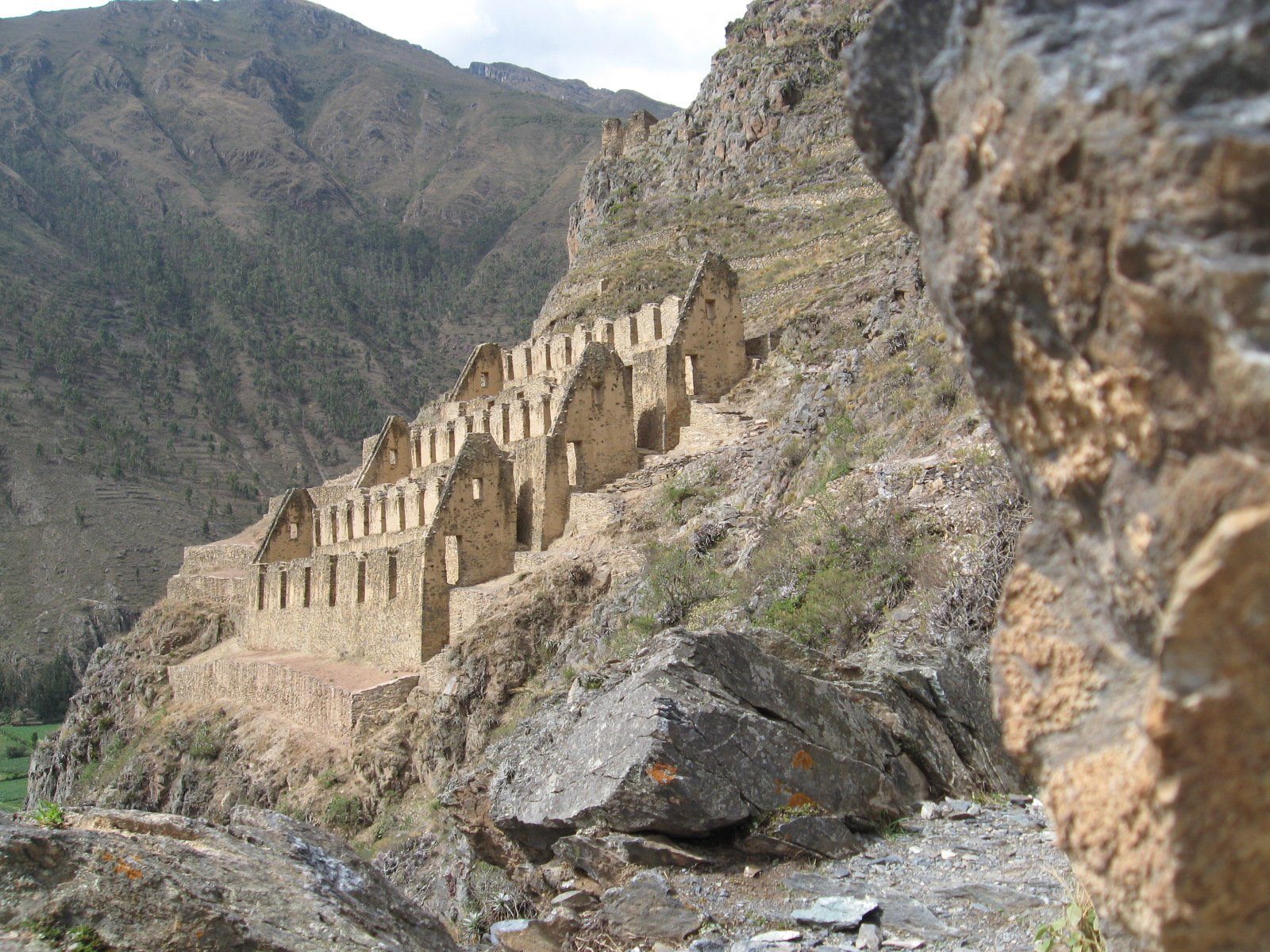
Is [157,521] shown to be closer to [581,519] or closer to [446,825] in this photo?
[581,519]

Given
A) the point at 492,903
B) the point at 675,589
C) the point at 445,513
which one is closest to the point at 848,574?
the point at 675,589

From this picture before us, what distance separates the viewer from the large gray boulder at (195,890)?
11.1ft

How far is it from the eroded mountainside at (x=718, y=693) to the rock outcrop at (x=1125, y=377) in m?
2.54

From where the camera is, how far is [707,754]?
5.71m

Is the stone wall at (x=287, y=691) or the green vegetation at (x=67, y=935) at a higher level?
the stone wall at (x=287, y=691)

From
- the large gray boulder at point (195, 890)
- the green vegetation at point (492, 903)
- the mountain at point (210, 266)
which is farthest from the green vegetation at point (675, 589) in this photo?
the mountain at point (210, 266)

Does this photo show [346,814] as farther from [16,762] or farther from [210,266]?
[210,266]

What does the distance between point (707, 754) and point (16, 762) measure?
54181 mm

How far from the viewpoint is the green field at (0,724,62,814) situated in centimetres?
4059

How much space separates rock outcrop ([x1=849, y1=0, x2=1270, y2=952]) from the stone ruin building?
718 inches

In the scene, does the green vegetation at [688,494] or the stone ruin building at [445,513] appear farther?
the stone ruin building at [445,513]

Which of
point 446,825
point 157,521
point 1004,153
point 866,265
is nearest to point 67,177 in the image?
point 157,521

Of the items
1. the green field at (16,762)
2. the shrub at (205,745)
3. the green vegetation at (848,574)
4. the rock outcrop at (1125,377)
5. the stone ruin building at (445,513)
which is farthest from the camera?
the green field at (16,762)

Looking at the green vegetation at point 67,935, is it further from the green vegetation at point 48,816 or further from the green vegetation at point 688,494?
the green vegetation at point 688,494
